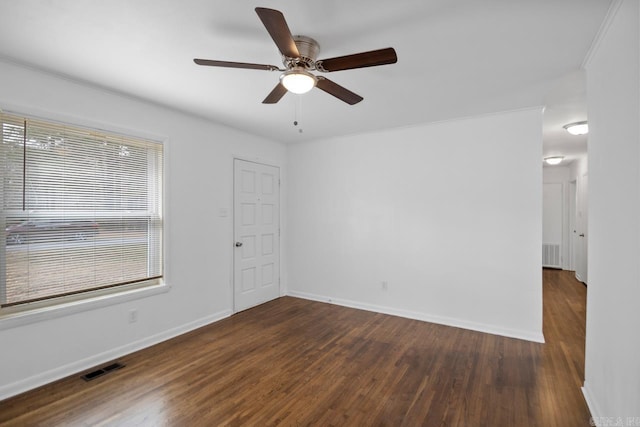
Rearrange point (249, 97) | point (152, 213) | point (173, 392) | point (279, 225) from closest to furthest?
point (173, 392)
point (249, 97)
point (152, 213)
point (279, 225)

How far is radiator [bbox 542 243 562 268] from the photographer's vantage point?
738 centimetres

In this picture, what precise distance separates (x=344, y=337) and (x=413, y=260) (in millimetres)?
1419

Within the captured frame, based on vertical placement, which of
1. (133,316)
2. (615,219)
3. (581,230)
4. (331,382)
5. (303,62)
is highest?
(303,62)

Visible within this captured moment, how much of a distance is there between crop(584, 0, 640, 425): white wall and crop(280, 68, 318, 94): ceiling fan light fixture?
1671mm

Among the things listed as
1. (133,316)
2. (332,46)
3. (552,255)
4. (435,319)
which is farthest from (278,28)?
(552,255)

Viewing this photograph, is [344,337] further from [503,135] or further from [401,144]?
[503,135]

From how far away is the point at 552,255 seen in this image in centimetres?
743

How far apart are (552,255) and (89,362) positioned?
9.06 metres

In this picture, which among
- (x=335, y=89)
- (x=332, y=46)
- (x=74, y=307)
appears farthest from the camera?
(x=74, y=307)

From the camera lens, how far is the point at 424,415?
2127 mm

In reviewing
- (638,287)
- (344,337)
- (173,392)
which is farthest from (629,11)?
(173,392)

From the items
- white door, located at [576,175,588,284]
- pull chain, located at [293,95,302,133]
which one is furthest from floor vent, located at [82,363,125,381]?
white door, located at [576,175,588,284]

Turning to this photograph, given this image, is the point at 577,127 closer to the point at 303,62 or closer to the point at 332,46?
the point at 332,46

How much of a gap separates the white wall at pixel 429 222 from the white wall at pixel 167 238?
1.24 m
